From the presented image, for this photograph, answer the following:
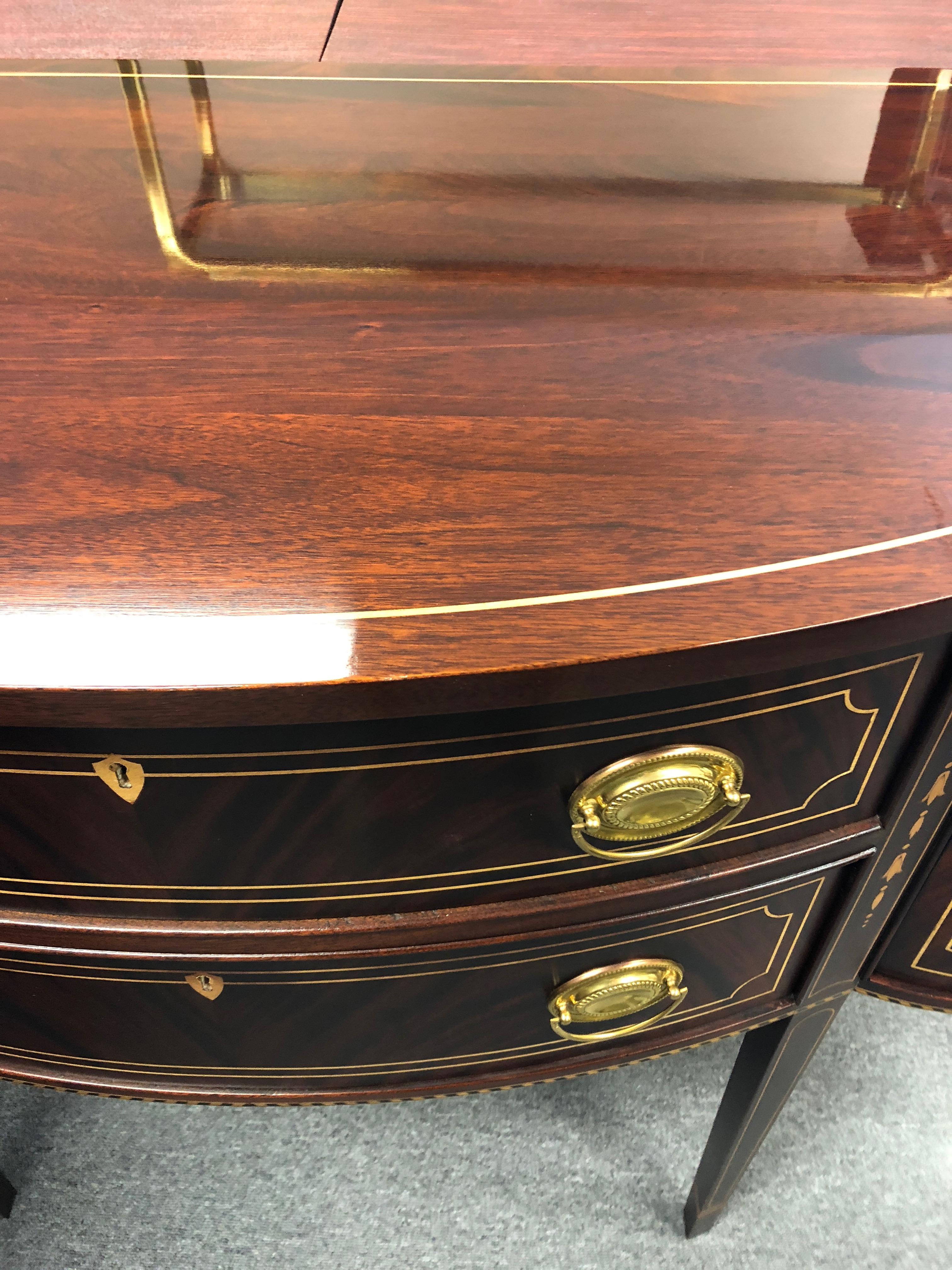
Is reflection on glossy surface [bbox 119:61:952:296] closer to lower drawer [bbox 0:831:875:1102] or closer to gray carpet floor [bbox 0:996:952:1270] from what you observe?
lower drawer [bbox 0:831:875:1102]

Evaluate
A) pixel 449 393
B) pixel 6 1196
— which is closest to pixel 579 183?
pixel 449 393

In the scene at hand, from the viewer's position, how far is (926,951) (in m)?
0.56

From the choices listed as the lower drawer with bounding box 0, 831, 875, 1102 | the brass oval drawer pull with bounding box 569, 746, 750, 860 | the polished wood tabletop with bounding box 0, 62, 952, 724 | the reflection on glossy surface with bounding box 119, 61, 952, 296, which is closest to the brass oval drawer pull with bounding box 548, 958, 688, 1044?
the lower drawer with bounding box 0, 831, 875, 1102

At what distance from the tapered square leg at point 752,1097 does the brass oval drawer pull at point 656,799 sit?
246 millimetres

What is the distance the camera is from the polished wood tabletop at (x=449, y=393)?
31cm

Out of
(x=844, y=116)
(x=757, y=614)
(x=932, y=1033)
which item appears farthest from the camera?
(x=932, y=1033)

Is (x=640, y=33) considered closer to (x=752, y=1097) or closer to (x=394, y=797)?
(x=394, y=797)

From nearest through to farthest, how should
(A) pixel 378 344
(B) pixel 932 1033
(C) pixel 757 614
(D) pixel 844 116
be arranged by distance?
1. (C) pixel 757 614
2. (A) pixel 378 344
3. (D) pixel 844 116
4. (B) pixel 932 1033

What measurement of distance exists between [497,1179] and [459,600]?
712 millimetres

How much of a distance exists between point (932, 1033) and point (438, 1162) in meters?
0.51

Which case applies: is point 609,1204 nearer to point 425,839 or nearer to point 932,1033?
point 932,1033

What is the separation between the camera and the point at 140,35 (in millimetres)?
686

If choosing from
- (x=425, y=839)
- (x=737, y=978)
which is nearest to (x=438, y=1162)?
(x=737, y=978)

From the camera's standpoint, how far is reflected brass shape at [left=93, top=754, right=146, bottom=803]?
34cm
